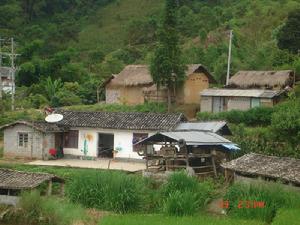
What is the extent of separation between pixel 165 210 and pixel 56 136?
13958 mm

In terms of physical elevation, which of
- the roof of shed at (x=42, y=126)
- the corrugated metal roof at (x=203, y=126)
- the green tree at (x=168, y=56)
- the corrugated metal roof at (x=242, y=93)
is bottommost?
the roof of shed at (x=42, y=126)

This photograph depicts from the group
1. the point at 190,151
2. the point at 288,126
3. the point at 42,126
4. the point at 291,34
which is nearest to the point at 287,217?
the point at 288,126

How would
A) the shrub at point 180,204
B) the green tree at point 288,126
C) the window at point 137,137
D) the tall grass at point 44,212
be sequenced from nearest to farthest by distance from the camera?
1. the tall grass at point 44,212
2. the shrub at point 180,204
3. the green tree at point 288,126
4. the window at point 137,137

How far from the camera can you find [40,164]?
1141 inches

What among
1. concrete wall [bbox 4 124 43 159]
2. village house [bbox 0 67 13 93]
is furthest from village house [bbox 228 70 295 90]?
village house [bbox 0 67 13 93]

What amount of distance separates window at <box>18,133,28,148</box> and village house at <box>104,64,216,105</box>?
936 centimetres

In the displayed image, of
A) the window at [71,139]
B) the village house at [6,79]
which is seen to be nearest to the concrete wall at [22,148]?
the window at [71,139]

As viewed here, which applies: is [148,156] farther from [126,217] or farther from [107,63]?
[107,63]

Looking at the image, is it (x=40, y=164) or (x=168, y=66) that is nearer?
(x=40, y=164)

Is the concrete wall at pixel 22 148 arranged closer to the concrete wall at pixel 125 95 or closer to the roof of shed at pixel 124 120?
the roof of shed at pixel 124 120

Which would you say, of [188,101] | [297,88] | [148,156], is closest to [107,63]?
[188,101]

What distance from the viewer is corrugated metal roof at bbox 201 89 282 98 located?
32719 mm

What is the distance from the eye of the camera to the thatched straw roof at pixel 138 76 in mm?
37969

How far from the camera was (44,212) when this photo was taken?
62.4 ft
